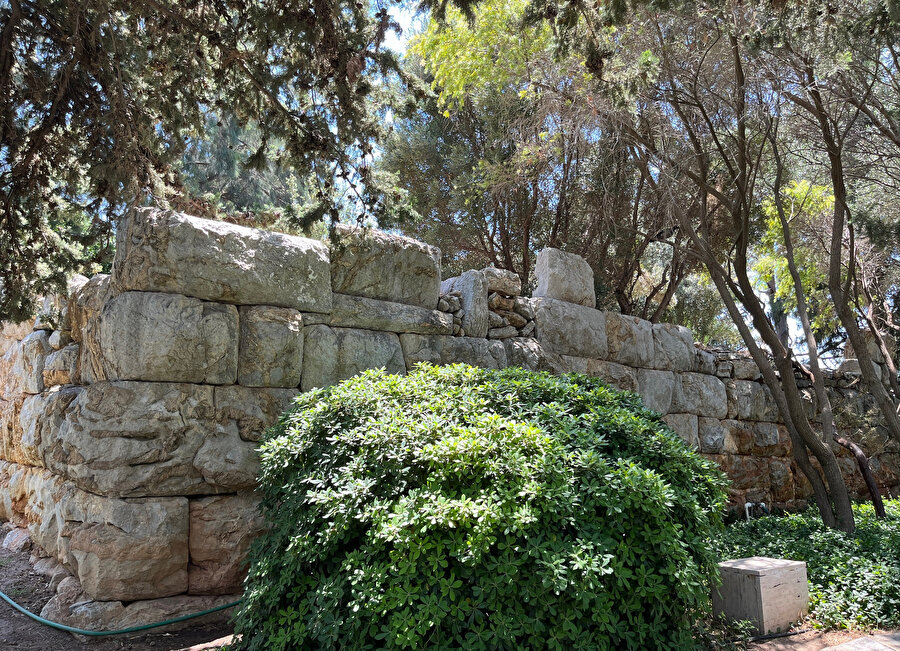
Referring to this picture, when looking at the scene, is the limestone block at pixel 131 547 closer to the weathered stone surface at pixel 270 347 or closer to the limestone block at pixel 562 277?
the weathered stone surface at pixel 270 347

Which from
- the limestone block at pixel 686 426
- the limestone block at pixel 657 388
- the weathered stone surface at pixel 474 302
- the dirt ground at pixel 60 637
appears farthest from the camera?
the limestone block at pixel 686 426

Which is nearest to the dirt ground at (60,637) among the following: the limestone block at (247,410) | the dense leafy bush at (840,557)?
the limestone block at (247,410)

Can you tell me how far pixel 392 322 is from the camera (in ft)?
16.0

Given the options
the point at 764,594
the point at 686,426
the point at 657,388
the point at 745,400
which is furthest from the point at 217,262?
the point at 745,400

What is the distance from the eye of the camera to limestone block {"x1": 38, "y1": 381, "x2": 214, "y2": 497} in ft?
12.0

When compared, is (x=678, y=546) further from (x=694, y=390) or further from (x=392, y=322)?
(x=694, y=390)

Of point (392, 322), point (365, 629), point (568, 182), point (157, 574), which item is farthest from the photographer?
point (568, 182)

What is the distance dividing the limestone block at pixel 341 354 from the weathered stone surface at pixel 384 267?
33cm

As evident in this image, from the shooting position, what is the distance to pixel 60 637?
3.61 meters

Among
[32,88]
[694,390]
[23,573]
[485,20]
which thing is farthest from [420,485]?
[485,20]

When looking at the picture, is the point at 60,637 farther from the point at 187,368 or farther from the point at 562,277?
the point at 562,277

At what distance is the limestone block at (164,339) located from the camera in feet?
12.4

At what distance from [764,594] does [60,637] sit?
4140 millimetres

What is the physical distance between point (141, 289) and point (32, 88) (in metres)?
2.51
